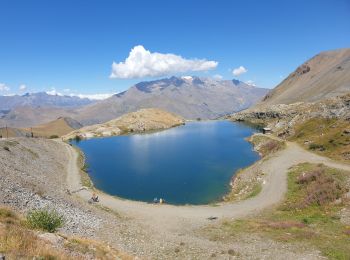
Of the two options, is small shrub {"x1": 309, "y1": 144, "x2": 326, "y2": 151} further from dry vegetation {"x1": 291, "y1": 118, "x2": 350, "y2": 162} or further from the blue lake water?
the blue lake water

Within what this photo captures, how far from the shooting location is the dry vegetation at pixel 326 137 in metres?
93.6

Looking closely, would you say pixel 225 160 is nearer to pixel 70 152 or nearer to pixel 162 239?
pixel 70 152

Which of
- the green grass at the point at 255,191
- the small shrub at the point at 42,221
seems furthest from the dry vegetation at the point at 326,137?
the small shrub at the point at 42,221

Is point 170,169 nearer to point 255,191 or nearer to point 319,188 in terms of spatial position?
point 255,191

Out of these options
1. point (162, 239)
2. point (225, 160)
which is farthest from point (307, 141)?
point (162, 239)

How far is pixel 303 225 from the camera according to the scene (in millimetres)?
46719

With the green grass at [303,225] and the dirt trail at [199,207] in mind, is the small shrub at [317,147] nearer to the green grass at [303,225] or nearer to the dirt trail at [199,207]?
the dirt trail at [199,207]

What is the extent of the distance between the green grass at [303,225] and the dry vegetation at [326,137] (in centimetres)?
2816

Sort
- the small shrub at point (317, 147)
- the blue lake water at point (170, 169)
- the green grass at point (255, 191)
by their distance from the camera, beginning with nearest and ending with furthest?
the green grass at point (255, 191) < the blue lake water at point (170, 169) < the small shrub at point (317, 147)

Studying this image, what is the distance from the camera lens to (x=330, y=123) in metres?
126

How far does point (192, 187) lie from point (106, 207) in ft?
91.5

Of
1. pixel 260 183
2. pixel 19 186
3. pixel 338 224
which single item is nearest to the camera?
pixel 338 224

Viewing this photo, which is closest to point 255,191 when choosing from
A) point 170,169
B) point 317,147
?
point 317,147

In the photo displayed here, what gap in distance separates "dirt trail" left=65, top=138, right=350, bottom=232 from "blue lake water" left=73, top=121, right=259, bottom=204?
30.7ft
